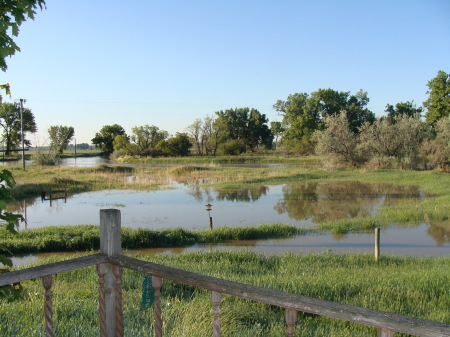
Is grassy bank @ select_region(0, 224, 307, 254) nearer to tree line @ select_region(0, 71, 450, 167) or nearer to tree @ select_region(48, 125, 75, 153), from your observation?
tree line @ select_region(0, 71, 450, 167)

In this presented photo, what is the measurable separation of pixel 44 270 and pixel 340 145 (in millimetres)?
47915

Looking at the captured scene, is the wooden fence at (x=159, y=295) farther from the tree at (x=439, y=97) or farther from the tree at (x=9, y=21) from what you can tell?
the tree at (x=439, y=97)

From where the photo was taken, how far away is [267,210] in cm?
2298

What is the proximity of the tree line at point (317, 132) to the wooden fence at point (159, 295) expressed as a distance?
43.1 m

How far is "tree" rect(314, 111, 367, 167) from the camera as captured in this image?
47.7 metres

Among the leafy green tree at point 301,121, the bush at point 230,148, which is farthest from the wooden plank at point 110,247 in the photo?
the bush at point 230,148

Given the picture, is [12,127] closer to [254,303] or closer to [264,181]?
[264,181]

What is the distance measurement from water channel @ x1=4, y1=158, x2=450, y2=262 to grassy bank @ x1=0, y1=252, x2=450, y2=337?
2.71 metres

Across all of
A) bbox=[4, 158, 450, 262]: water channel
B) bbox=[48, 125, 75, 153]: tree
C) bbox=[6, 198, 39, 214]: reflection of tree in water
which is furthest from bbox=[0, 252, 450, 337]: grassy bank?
bbox=[48, 125, 75, 153]: tree

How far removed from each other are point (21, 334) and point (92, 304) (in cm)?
178

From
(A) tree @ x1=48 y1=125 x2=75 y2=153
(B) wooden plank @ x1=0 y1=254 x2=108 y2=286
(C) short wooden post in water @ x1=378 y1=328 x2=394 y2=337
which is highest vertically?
(A) tree @ x1=48 y1=125 x2=75 y2=153

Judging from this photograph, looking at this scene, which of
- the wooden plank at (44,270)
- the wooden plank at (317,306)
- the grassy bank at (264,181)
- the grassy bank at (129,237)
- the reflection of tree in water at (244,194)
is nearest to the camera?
the wooden plank at (317,306)

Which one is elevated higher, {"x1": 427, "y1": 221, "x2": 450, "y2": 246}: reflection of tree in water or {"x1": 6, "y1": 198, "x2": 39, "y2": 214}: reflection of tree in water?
{"x1": 6, "y1": 198, "x2": 39, "y2": 214}: reflection of tree in water

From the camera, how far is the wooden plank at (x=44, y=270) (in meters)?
2.55
